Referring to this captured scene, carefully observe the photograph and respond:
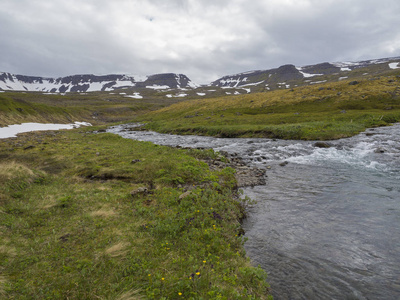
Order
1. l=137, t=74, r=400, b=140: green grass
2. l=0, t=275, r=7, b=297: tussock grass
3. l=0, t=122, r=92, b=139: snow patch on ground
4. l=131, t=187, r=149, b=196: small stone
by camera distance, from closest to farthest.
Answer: l=0, t=275, r=7, b=297: tussock grass < l=131, t=187, r=149, b=196: small stone < l=137, t=74, r=400, b=140: green grass < l=0, t=122, r=92, b=139: snow patch on ground

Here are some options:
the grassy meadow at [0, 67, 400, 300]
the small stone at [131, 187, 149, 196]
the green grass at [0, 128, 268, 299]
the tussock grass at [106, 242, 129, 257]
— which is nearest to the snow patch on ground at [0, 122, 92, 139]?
the grassy meadow at [0, 67, 400, 300]

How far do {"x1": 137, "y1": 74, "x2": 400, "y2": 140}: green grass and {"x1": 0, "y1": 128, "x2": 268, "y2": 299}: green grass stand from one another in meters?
30.3

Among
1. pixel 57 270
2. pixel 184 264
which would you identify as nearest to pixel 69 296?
pixel 57 270

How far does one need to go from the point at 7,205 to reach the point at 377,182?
24.6 meters

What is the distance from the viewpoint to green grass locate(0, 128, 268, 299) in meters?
5.93

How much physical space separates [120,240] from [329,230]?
32.8ft

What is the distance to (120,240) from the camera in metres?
8.11

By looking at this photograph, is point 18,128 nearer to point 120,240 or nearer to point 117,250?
point 120,240

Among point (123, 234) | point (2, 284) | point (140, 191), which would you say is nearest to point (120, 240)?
point (123, 234)

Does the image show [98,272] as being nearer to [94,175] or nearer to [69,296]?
[69,296]

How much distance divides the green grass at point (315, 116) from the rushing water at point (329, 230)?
19.0 metres

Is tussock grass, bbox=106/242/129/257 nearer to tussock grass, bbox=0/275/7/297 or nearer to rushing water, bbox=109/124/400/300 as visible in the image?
tussock grass, bbox=0/275/7/297

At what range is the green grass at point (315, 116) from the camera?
38.9 meters

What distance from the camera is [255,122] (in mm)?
54875
